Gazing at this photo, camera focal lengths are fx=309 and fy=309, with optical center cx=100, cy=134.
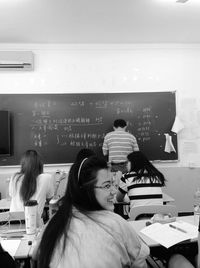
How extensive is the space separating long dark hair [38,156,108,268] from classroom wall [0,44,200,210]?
3.66 m

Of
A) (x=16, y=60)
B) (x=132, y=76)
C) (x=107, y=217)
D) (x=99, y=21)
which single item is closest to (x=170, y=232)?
(x=107, y=217)

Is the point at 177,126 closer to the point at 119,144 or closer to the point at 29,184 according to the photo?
the point at 119,144

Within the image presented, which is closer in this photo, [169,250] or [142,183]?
[169,250]

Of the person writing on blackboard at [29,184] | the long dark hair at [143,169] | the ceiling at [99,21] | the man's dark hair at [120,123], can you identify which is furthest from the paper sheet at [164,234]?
the man's dark hair at [120,123]

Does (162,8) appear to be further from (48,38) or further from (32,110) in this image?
(32,110)

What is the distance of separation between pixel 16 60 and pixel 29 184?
2499 millimetres

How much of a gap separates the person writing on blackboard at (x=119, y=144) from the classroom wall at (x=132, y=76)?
643 mm

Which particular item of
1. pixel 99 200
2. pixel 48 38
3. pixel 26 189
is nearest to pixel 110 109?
pixel 48 38

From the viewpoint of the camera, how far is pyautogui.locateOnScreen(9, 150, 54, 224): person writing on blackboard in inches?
125

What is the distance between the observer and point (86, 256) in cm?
124

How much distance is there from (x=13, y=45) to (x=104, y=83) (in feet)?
5.27

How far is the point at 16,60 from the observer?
493cm

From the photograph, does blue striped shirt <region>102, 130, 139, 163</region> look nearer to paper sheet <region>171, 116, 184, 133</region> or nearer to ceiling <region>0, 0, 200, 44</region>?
paper sheet <region>171, 116, 184, 133</region>

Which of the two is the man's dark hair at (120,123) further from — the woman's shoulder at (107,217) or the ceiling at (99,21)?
the woman's shoulder at (107,217)
